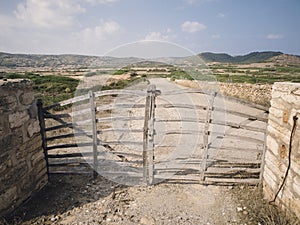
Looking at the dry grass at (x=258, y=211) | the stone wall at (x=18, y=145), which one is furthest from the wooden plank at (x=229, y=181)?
the stone wall at (x=18, y=145)

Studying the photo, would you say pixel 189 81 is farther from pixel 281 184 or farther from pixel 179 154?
pixel 281 184

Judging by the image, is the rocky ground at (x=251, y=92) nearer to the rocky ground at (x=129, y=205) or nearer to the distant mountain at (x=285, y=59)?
the rocky ground at (x=129, y=205)

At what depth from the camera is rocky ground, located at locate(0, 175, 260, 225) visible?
3387 mm

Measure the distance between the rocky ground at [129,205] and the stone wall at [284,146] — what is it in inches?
26.7

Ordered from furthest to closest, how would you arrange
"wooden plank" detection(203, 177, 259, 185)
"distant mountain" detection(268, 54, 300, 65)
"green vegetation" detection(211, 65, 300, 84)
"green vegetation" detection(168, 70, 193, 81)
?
"distant mountain" detection(268, 54, 300, 65), "green vegetation" detection(211, 65, 300, 84), "green vegetation" detection(168, 70, 193, 81), "wooden plank" detection(203, 177, 259, 185)

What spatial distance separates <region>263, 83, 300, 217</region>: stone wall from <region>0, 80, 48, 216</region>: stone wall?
13.8ft

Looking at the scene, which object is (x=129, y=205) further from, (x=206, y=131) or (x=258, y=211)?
(x=258, y=211)

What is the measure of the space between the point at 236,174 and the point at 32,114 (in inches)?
170

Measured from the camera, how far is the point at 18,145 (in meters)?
3.52

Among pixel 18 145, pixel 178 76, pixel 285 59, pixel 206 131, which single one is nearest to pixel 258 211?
pixel 206 131

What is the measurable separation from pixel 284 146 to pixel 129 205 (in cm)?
271

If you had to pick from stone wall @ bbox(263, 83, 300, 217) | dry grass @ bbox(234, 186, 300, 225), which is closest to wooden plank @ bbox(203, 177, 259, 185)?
dry grass @ bbox(234, 186, 300, 225)

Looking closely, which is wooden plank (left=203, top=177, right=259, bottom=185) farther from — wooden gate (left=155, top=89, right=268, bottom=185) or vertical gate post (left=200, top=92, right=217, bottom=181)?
vertical gate post (left=200, top=92, right=217, bottom=181)

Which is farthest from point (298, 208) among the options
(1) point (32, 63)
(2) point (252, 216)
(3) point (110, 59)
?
(1) point (32, 63)
